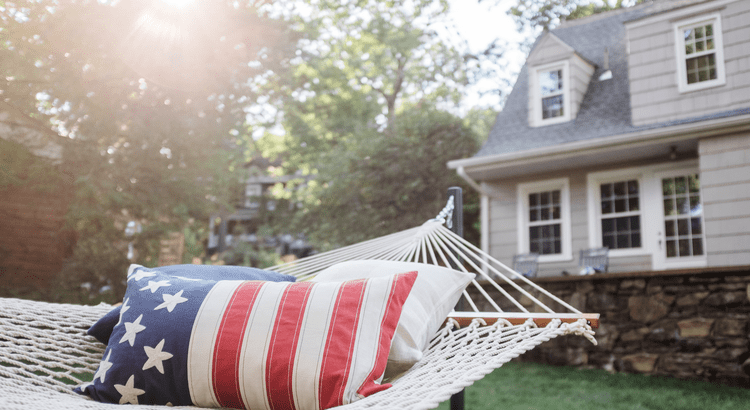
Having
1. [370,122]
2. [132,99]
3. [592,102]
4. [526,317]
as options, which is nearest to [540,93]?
[592,102]

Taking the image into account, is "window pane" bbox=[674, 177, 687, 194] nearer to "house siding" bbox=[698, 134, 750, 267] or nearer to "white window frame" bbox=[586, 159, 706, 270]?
"white window frame" bbox=[586, 159, 706, 270]

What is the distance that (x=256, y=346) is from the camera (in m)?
0.95

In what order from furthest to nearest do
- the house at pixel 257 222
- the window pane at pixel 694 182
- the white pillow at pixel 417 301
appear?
the house at pixel 257 222 < the window pane at pixel 694 182 < the white pillow at pixel 417 301

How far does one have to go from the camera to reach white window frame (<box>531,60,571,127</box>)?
5746mm

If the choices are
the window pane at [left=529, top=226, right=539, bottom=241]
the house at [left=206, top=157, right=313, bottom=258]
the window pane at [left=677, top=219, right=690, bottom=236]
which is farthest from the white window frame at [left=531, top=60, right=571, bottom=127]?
the house at [left=206, top=157, right=313, bottom=258]

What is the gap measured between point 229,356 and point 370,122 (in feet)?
33.1

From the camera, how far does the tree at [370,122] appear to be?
7977 mm

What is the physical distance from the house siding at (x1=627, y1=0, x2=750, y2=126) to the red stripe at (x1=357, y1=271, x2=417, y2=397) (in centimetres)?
485

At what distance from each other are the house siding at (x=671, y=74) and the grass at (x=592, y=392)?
2.64 metres

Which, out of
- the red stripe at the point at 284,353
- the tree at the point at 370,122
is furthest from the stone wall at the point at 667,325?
the tree at the point at 370,122

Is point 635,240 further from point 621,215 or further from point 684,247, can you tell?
point 684,247

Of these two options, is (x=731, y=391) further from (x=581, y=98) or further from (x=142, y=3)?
(x=142, y=3)

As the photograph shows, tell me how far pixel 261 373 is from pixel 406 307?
1.13ft

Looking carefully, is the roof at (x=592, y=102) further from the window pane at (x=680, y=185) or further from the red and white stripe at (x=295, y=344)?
the red and white stripe at (x=295, y=344)
